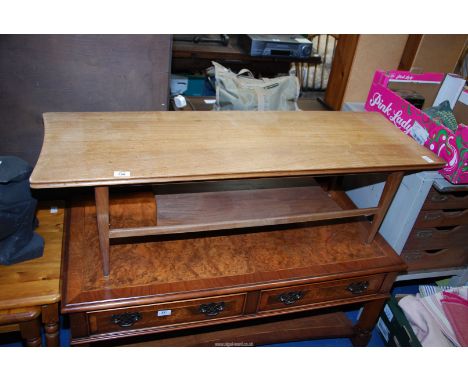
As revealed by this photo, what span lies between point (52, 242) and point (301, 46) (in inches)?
79.1

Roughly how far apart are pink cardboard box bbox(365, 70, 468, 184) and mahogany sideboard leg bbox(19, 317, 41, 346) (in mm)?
1527

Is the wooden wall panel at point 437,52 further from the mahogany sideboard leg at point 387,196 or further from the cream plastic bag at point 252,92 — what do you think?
the mahogany sideboard leg at point 387,196

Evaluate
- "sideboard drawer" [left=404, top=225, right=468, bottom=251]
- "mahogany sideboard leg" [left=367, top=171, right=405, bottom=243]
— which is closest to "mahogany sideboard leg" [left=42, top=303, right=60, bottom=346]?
"mahogany sideboard leg" [left=367, top=171, right=405, bottom=243]

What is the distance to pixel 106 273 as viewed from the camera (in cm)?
135

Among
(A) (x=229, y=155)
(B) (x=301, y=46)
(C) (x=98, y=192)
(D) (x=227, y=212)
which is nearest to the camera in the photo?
(C) (x=98, y=192)

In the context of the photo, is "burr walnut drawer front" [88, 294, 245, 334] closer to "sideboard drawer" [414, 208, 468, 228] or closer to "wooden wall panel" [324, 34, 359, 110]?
"sideboard drawer" [414, 208, 468, 228]

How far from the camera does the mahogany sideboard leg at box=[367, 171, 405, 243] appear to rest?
1447 mm

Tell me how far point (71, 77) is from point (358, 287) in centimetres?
134

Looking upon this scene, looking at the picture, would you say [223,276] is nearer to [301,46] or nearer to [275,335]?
[275,335]

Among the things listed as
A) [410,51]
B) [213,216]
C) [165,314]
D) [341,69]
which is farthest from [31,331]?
[410,51]

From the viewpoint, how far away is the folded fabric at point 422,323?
1770 mm

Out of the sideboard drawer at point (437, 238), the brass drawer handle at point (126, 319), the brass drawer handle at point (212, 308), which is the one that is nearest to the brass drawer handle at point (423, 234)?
the sideboard drawer at point (437, 238)

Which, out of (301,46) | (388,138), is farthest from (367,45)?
(388,138)

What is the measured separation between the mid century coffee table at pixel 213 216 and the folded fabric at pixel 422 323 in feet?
0.71
